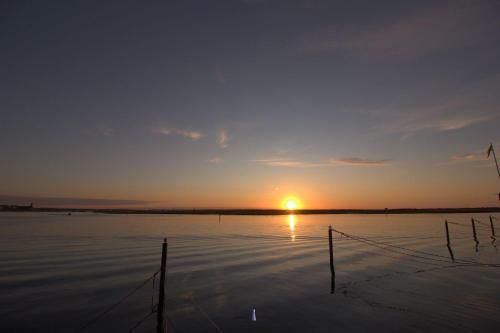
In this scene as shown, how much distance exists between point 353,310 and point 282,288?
5334mm

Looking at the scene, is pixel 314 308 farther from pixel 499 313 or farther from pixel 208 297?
pixel 499 313

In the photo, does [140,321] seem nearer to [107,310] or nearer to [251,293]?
[107,310]

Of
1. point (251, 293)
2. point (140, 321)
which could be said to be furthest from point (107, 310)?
point (251, 293)

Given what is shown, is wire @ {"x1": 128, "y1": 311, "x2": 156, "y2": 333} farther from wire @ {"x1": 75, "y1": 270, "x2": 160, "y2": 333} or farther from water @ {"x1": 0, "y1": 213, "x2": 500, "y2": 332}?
wire @ {"x1": 75, "y1": 270, "x2": 160, "y2": 333}

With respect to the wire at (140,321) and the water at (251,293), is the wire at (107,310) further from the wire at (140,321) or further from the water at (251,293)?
the wire at (140,321)

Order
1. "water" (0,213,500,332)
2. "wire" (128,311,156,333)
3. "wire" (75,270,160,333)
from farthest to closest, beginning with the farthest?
"water" (0,213,500,332), "wire" (75,270,160,333), "wire" (128,311,156,333)

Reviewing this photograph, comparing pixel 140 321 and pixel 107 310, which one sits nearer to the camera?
pixel 140 321

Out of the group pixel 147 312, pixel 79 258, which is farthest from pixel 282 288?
pixel 79 258

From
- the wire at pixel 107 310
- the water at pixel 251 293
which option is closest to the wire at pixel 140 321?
the water at pixel 251 293

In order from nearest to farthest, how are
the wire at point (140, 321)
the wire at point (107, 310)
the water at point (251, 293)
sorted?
the wire at point (140, 321), the wire at point (107, 310), the water at point (251, 293)

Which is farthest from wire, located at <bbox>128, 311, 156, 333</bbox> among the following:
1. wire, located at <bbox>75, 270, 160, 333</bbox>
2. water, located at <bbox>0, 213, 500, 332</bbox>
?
wire, located at <bbox>75, 270, 160, 333</bbox>

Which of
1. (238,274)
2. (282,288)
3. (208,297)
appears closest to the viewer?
(208,297)

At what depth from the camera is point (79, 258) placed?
94.8 ft

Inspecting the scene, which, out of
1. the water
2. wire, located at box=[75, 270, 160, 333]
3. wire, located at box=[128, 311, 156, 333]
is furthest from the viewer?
the water
